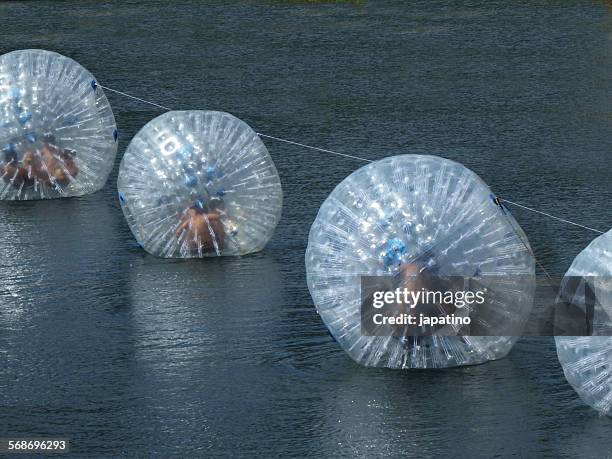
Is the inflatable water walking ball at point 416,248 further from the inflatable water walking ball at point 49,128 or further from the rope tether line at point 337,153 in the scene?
the inflatable water walking ball at point 49,128

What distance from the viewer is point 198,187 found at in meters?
10.7

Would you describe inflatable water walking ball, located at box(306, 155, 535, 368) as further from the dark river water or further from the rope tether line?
the rope tether line

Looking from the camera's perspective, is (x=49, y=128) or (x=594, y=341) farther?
(x=49, y=128)

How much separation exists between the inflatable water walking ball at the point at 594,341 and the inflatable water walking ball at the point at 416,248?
658 millimetres

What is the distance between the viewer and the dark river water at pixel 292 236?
313 inches

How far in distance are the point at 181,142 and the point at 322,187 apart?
233 cm

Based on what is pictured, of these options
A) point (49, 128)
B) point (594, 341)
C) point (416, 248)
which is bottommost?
point (594, 341)

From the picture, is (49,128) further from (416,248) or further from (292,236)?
(416,248)

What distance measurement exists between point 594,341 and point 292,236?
4.25 meters

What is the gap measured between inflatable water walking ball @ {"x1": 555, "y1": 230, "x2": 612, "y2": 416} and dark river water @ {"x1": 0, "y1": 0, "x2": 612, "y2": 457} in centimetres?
20

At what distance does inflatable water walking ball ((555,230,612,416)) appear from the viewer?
301 inches

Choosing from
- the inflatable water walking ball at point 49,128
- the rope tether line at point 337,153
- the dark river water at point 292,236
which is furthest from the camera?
the inflatable water walking ball at point 49,128

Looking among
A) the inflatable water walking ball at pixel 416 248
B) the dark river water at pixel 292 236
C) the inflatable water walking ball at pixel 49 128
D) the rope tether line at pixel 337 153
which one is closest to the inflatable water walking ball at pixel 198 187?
the dark river water at pixel 292 236

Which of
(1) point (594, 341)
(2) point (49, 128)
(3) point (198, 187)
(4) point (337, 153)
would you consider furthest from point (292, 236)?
(1) point (594, 341)
